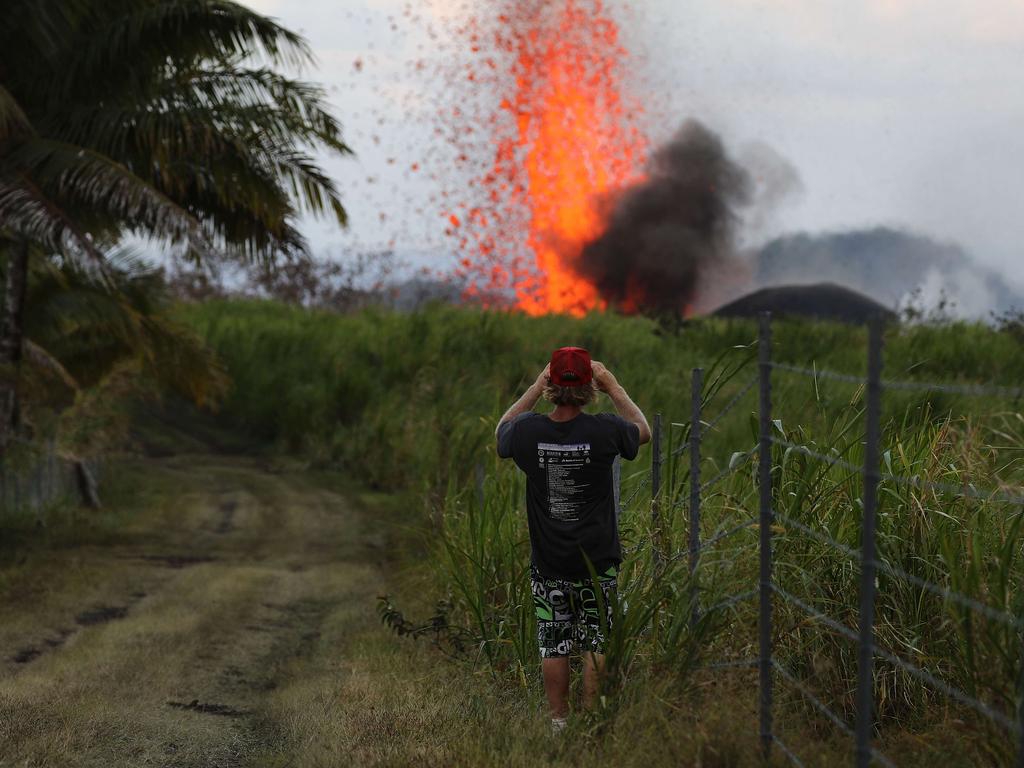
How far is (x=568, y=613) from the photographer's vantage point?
620 cm

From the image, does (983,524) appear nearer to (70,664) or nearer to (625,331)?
(70,664)

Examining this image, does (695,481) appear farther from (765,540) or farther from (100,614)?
(100,614)

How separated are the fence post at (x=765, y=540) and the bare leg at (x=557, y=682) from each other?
3.68ft

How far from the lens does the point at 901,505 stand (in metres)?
6.39

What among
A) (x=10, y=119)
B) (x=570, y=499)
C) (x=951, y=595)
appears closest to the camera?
(x=951, y=595)

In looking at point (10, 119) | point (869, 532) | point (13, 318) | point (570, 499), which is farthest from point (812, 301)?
point (869, 532)

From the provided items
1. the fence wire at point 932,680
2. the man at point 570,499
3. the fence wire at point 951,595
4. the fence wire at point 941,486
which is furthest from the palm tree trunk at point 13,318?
the fence wire at point 932,680

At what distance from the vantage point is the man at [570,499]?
19.5ft

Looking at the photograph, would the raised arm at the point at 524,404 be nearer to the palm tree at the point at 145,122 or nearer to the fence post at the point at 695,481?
the fence post at the point at 695,481

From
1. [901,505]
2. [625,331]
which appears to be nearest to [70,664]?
[901,505]

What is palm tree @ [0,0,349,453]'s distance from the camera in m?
14.6

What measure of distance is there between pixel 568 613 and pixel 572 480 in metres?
0.68

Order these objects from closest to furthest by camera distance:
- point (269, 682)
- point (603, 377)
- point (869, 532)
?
point (869, 532) < point (603, 377) < point (269, 682)

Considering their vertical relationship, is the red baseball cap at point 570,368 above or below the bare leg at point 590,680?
above
